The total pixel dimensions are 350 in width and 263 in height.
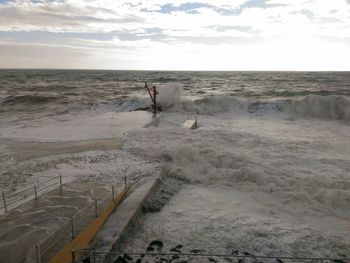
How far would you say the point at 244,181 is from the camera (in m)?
7.55

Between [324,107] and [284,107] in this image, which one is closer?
[324,107]

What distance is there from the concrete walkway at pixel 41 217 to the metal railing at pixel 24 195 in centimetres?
18

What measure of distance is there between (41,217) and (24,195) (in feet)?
4.28

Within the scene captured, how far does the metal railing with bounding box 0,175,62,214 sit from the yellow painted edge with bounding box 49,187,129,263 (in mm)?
1611

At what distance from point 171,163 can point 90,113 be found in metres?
12.1

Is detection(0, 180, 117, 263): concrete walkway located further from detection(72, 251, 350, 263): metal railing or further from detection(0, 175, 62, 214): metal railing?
detection(72, 251, 350, 263): metal railing

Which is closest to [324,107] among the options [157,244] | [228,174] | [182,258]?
[228,174]

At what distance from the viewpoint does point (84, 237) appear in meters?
4.73

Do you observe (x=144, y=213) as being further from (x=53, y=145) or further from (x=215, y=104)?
(x=215, y=104)

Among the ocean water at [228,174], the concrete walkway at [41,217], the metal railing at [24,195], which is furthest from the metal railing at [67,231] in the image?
the metal railing at [24,195]

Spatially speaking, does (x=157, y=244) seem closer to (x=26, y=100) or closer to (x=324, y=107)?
(x=324, y=107)

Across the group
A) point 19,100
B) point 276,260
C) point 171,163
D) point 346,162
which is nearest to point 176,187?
point 171,163

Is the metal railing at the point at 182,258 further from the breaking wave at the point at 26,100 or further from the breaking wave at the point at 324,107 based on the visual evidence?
the breaking wave at the point at 26,100

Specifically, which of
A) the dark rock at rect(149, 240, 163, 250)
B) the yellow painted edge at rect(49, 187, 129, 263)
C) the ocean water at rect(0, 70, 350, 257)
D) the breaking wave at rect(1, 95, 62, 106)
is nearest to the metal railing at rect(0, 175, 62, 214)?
the ocean water at rect(0, 70, 350, 257)
